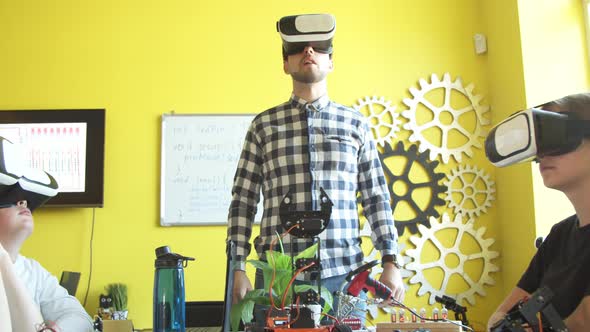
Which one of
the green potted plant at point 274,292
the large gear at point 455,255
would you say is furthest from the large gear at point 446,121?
the green potted plant at point 274,292

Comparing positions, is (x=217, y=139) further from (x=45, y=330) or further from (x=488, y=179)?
(x=45, y=330)

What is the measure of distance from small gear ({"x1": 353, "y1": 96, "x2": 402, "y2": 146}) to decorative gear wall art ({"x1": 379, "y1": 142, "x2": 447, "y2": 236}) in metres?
0.08

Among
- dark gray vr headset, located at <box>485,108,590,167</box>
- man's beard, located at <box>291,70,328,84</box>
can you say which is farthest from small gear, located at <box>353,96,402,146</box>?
dark gray vr headset, located at <box>485,108,590,167</box>

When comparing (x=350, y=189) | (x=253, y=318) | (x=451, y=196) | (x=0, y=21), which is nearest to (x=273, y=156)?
(x=350, y=189)

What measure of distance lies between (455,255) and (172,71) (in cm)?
205

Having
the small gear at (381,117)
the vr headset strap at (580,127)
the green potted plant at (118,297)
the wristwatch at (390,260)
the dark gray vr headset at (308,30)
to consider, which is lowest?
the green potted plant at (118,297)

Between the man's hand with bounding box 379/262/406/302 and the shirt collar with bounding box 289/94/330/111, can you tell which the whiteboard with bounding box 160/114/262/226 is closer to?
the shirt collar with bounding box 289/94/330/111

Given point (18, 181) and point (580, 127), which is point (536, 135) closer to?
point (580, 127)

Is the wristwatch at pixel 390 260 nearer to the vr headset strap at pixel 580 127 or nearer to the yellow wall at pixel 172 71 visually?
the vr headset strap at pixel 580 127

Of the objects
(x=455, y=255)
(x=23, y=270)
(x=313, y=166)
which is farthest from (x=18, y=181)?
(x=455, y=255)

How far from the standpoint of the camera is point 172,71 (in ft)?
11.4

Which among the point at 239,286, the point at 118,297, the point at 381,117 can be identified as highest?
the point at 381,117

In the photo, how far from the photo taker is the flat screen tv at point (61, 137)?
3.34 metres

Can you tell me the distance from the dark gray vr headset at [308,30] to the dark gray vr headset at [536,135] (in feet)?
2.07
